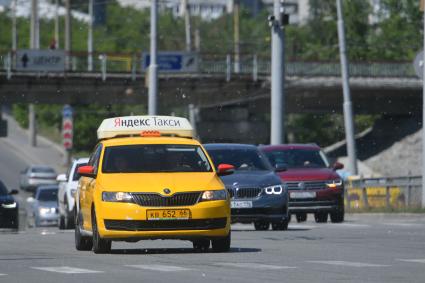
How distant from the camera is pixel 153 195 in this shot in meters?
19.8

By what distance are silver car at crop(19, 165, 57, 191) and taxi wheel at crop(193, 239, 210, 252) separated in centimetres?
5652

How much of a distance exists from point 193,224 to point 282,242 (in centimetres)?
368

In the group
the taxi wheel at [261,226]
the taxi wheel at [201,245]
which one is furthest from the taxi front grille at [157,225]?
the taxi wheel at [261,226]

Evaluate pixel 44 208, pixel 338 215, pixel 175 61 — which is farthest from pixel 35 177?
pixel 338 215

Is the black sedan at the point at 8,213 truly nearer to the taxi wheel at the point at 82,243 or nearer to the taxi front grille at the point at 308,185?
the taxi front grille at the point at 308,185

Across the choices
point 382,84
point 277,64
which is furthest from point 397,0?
point 277,64

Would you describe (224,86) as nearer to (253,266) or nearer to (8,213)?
(8,213)

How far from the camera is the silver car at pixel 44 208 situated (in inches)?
1882

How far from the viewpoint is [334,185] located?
3269cm

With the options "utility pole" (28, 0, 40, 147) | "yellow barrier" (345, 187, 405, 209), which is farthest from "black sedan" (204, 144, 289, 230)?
"utility pole" (28, 0, 40, 147)

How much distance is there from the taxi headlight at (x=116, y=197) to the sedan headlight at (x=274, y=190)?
7.36 m

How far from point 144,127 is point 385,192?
20662 millimetres

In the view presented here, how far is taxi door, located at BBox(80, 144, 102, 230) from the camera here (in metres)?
20.7

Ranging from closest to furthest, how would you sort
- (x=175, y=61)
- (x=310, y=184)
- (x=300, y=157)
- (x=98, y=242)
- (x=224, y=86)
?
(x=98, y=242), (x=310, y=184), (x=300, y=157), (x=175, y=61), (x=224, y=86)
